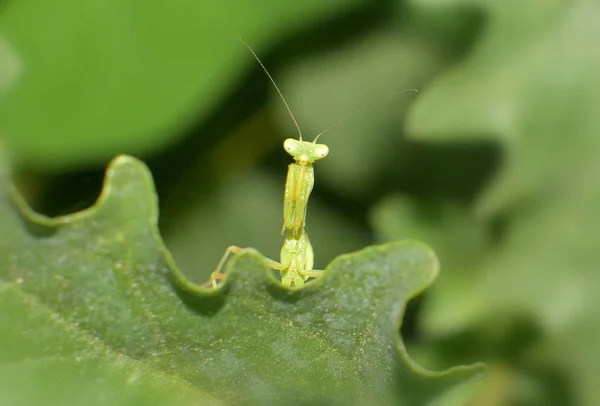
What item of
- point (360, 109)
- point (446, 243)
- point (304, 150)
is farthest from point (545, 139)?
point (304, 150)

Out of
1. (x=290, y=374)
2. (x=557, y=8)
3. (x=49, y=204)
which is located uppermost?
(x=557, y=8)

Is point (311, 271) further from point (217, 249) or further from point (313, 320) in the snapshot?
point (313, 320)

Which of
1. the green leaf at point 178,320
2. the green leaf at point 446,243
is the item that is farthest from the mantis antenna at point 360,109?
the green leaf at point 178,320

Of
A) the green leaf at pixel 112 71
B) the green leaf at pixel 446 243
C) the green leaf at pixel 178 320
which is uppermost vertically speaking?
the green leaf at pixel 112 71

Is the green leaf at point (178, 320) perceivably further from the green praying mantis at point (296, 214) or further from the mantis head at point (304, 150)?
the mantis head at point (304, 150)

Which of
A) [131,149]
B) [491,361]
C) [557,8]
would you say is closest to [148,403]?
[131,149]

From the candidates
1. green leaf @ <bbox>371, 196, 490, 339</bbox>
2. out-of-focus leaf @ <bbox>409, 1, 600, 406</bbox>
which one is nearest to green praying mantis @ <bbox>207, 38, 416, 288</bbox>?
green leaf @ <bbox>371, 196, 490, 339</bbox>

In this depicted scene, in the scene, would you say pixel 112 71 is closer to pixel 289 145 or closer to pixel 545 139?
pixel 289 145
